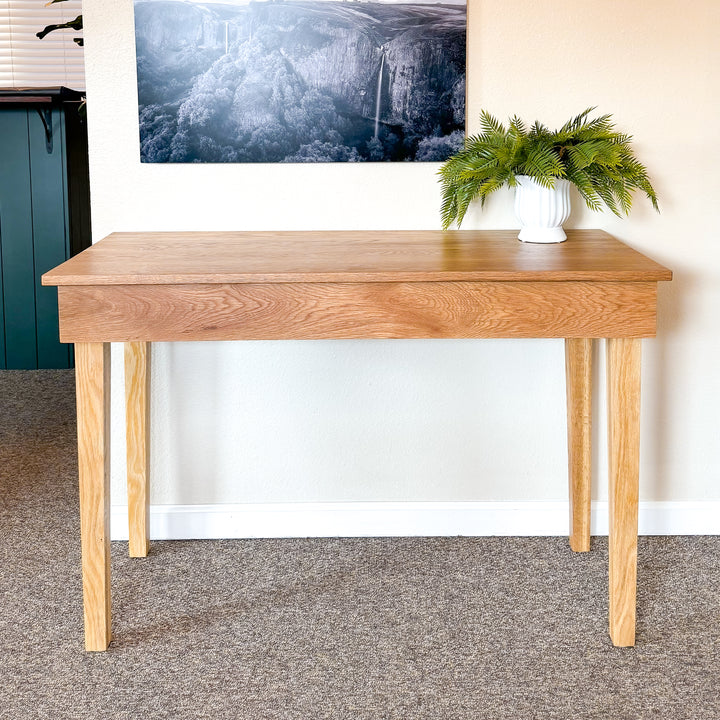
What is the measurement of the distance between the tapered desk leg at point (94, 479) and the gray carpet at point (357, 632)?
0.09 metres

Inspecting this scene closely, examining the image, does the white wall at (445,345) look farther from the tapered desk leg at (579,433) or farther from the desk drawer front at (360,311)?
the desk drawer front at (360,311)

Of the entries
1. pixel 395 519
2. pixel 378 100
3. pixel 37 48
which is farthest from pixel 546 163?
pixel 37 48

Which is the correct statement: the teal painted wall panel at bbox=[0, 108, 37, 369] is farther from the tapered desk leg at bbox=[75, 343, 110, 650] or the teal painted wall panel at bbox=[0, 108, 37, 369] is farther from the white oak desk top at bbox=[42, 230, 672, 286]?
the tapered desk leg at bbox=[75, 343, 110, 650]

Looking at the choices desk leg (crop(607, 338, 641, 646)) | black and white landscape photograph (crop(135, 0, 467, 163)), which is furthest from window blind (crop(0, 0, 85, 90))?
desk leg (crop(607, 338, 641, 646))

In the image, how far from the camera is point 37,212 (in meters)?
4.08

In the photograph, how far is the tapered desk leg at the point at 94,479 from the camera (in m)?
1.87

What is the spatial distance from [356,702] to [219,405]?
0.94 m

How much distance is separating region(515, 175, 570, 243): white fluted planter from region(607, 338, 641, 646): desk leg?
13.8 inches

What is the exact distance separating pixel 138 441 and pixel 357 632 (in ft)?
2.41

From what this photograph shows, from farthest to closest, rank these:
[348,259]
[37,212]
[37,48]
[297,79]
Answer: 1. [37,48]
2. [37,212]
3. [297,79]
4. [348,259]

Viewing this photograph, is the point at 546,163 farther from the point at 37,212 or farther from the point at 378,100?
the point at 37,212

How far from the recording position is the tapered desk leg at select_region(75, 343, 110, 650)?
1872 mm

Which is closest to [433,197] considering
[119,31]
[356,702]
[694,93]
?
[694,93]

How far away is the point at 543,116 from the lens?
2.33 m
